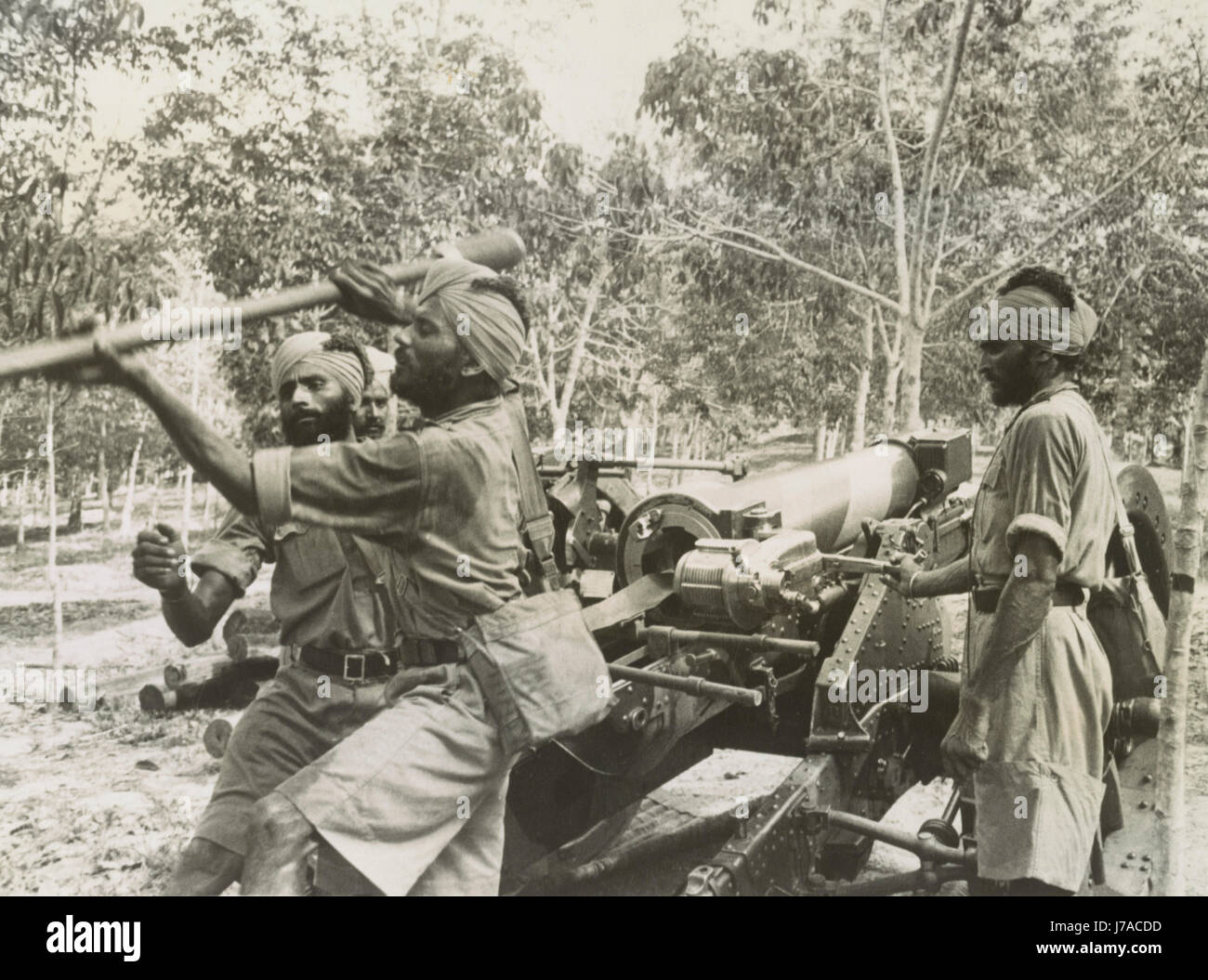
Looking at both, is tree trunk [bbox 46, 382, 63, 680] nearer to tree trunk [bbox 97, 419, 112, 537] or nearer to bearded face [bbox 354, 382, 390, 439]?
tree trunk [bbox 97, 419, 112, 537]

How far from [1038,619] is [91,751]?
2.85 meters

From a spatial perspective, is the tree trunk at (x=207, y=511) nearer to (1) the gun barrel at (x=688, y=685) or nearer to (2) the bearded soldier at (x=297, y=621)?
(2) the bearded soldier at (x=297, y=621)

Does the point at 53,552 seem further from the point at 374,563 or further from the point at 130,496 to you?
the point at 374,563

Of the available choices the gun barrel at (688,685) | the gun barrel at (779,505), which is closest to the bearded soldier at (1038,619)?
the gun barrel at (688,685)

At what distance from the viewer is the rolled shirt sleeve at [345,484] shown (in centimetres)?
246

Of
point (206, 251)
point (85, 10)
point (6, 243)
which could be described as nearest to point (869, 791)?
point (206, 251)

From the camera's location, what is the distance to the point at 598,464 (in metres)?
4.58

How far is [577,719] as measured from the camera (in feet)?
9.57

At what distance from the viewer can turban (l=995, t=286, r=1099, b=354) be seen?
319cm

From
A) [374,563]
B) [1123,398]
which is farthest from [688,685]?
[1123,398]

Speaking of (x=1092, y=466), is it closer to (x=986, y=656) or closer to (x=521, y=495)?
(x=986, y=656)

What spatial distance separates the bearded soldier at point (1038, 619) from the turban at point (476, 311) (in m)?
1.33
